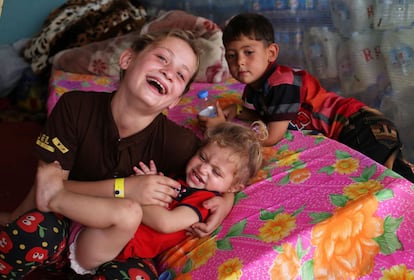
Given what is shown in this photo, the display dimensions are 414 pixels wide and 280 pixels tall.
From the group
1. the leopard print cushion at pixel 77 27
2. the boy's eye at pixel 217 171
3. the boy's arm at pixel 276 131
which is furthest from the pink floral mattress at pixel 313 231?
the leopard print cushion at pixel 77 27

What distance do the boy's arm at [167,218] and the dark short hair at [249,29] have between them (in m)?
0.86

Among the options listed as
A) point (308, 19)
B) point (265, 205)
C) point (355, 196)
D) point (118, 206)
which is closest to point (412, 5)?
point (308, 19)

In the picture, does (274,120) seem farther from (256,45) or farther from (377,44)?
(377,44)

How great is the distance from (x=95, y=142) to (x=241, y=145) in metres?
0.43

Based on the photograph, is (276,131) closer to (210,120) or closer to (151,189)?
(210,120)

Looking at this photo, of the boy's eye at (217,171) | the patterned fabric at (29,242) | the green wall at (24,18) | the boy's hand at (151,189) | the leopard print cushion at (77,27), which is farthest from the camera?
the green wall at (24,18)

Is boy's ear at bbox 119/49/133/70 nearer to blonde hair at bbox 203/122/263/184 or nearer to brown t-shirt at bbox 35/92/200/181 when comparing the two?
brown t-shirt at bbox 35/92/200/181

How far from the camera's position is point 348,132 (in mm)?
1871

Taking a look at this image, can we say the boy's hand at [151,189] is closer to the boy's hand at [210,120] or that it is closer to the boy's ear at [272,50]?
the boy's hand at [210,120]

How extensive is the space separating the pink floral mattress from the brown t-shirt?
0.90 feet

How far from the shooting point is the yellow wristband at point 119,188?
131 centimetres

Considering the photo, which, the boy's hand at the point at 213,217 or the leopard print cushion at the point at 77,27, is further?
the leopard print cushion at the point at 77,27

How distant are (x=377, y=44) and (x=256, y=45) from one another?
23.0 inches

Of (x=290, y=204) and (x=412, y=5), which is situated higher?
(x=412, y=5)
